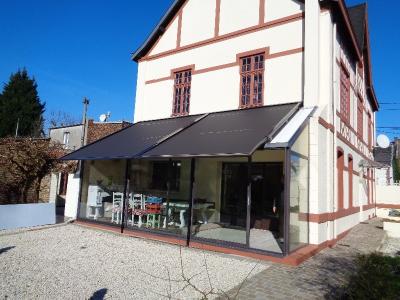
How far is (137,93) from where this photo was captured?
46.8ft

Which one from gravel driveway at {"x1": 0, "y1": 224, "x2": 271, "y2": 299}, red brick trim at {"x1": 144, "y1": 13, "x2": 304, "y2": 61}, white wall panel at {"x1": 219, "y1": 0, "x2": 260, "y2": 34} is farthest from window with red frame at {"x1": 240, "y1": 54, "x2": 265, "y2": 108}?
gravel driveway at {"x1": 0, "y1": 224, "x2": 271, "y2": 299}

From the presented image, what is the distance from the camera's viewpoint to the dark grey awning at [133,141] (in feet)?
32.9

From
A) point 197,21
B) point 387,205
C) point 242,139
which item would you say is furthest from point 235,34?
point 387,205

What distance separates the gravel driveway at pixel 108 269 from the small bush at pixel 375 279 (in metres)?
1.77

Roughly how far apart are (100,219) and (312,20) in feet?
29.7

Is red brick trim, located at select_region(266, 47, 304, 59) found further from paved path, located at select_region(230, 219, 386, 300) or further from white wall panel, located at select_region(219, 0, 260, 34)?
paved path, located at select_region(230, 219, 386, 300)

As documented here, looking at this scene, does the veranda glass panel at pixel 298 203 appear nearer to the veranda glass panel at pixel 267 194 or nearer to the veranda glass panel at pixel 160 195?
the veranda glass panel at pixel 267 194

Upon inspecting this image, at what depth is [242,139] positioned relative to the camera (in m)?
7.85

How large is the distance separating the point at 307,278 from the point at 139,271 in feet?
10.4

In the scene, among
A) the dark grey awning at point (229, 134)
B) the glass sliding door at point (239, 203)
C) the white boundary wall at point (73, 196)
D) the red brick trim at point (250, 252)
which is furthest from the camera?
the white boundary wall at point (73, 196)

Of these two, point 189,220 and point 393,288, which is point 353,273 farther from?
point 189,220

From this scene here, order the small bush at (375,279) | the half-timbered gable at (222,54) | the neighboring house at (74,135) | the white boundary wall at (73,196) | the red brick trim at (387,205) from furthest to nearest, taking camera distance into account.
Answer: the red brick trim at (387,205)
the neighboring house at (74,135)
the white boundary wall at (73,196)
the half-timbered gable at (222,54)
the small bush at (375,279)

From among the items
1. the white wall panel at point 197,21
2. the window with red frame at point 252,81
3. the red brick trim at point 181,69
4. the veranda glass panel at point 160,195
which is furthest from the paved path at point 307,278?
the white wall panel at point 197,21

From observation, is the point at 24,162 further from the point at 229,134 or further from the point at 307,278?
the point at 307,278
